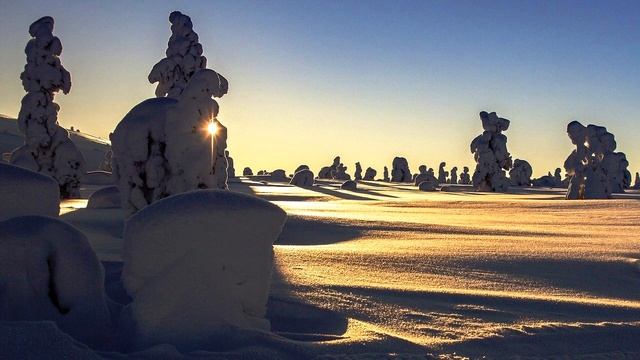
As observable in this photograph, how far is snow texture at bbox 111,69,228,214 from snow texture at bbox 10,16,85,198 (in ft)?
38.3

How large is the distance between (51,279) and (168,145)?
449cm

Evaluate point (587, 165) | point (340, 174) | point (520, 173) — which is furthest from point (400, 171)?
point (587, 165)

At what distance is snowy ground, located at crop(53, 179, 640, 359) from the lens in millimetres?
3748

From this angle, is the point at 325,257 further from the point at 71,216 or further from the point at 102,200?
the point at 102,200

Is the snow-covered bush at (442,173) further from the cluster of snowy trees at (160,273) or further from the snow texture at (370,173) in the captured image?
the cluster of snowy trees at (160,273)

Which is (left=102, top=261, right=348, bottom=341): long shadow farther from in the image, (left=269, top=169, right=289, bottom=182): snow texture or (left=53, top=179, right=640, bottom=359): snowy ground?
(left=269, top=169, right=289, bottom=182): snow texture

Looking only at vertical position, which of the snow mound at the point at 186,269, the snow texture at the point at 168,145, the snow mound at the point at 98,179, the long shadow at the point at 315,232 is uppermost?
the snow texture at the point at 168,145

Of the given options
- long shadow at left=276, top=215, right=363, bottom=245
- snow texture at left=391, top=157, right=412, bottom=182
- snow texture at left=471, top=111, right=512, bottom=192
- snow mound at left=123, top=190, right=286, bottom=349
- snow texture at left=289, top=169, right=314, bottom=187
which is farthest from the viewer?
snow texture at left=391, top=157, right=412, bottom=182

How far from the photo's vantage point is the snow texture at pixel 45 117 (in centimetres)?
1816

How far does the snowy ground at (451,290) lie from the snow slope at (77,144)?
4591cm

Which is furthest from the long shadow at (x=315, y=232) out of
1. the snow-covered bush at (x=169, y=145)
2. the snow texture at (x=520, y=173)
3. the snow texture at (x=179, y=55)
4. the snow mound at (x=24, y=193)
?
the snow texture at (x=520, y=173)

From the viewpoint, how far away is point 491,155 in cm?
3073

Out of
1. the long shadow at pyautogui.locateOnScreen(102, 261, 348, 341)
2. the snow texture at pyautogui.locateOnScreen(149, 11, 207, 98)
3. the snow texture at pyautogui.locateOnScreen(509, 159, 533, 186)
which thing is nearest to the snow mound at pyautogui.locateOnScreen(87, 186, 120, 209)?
the snow texture at pyautogui.locateOnScreen(149, 11, 207, 98)

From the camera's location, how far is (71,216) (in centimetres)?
1165
